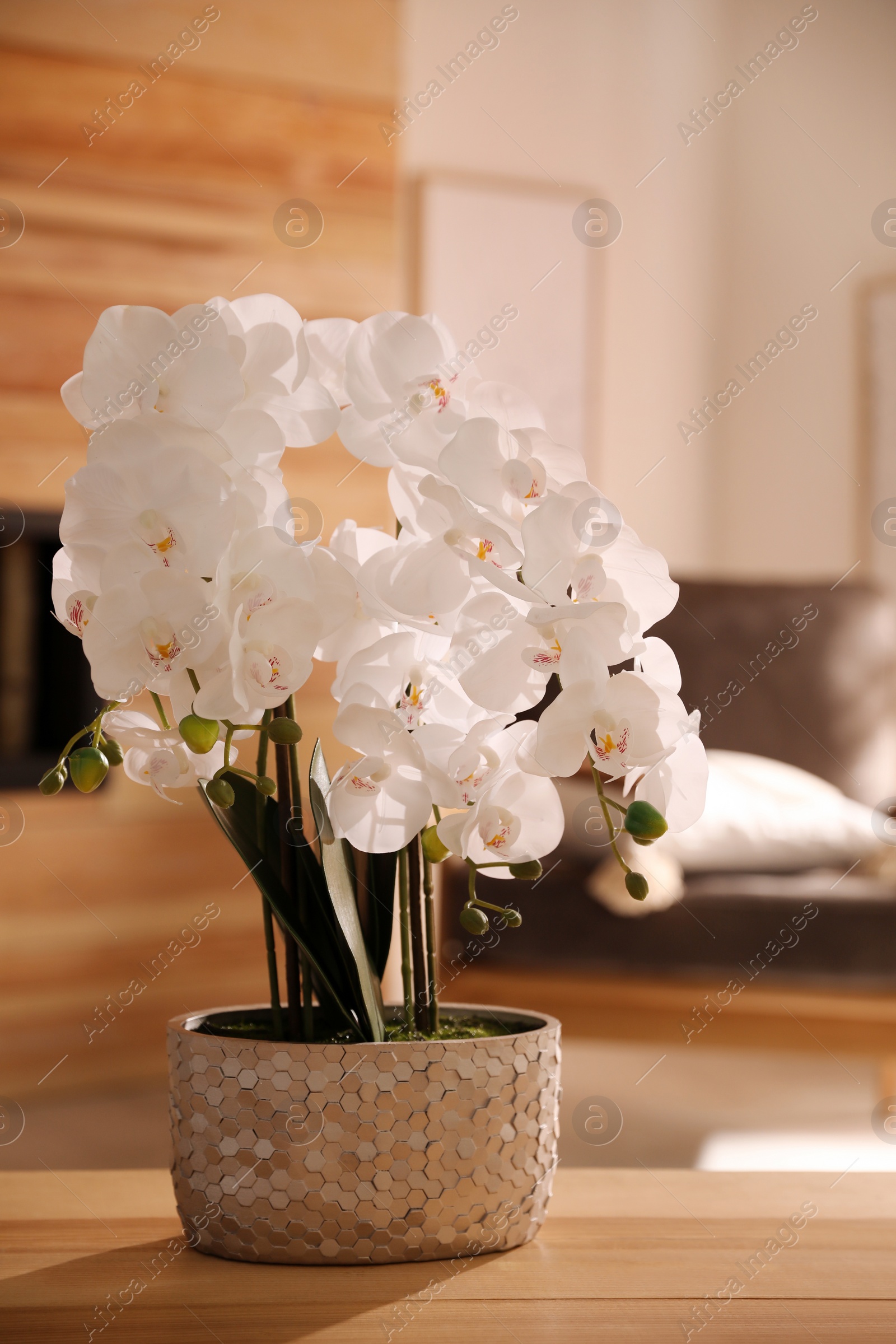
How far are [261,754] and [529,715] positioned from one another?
5.18 ft

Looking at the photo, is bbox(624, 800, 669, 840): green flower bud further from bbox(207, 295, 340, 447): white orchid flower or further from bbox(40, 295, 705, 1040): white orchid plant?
bbox(207, 295, 340, 447): white orchid flower

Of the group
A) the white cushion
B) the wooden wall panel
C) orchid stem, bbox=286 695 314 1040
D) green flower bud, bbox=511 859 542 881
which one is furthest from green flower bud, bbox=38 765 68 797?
the wooden wall panel

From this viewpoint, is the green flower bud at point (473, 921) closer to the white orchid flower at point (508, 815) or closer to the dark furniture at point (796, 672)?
the white orchid flower at point (508, 815)

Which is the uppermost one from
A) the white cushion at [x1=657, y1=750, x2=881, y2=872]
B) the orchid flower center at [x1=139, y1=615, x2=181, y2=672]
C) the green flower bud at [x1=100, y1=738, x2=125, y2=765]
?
the orchid flower center at [x1=139, y1=615, x2=181, y2=672]

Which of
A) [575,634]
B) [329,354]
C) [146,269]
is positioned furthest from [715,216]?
[575,634]

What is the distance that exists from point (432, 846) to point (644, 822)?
0.45 ft

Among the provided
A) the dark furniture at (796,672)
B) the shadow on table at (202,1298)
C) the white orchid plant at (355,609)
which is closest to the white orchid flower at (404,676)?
the white orchid plant at (355,609)

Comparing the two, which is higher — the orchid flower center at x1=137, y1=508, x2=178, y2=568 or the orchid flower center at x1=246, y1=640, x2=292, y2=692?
the orchid flower center at x1=137, y1=508, x2=178, y2=568

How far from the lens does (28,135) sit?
2.38m

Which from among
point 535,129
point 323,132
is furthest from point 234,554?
point 535,129

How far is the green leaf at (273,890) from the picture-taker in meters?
0.57

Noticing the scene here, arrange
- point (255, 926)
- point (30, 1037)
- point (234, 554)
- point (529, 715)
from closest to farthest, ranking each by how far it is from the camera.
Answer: point (234, 554) → point (529, 715) → point (30, 1037) → point (255, 926)

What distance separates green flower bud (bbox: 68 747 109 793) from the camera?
530mm

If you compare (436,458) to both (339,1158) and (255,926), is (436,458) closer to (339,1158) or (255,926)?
(339,1158)
